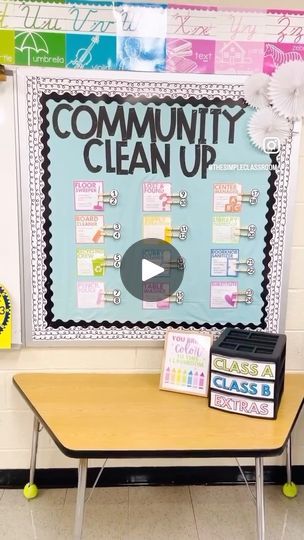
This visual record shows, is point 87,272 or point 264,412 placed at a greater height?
point 87,272

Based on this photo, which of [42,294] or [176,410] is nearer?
[176,410]

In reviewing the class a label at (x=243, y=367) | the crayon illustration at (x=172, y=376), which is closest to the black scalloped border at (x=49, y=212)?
the crayon illustration at (x=172, y=376)

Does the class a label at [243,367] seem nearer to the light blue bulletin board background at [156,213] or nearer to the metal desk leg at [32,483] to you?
the light blue bulletin board background at [156,213]

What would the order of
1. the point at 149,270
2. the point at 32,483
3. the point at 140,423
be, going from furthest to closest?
the point at 32,483 < the point at 149,270 < the point at 140,423

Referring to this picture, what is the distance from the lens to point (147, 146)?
198 cm

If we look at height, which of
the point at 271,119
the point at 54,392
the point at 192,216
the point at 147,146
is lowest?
the point at 54,392

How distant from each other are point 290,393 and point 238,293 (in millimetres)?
472

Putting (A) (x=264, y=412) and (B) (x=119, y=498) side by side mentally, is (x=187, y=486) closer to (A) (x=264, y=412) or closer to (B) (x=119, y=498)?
(B) (x=119, y=498)

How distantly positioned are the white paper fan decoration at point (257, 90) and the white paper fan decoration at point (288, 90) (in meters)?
0.02

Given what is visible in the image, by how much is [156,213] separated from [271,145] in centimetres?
57

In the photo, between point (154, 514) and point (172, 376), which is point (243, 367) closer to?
point (172, 376)

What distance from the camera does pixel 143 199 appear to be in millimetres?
2012

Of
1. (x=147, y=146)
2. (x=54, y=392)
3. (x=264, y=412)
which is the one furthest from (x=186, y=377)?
(x=147, y=146)

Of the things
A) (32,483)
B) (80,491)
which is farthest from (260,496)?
(32,483)
